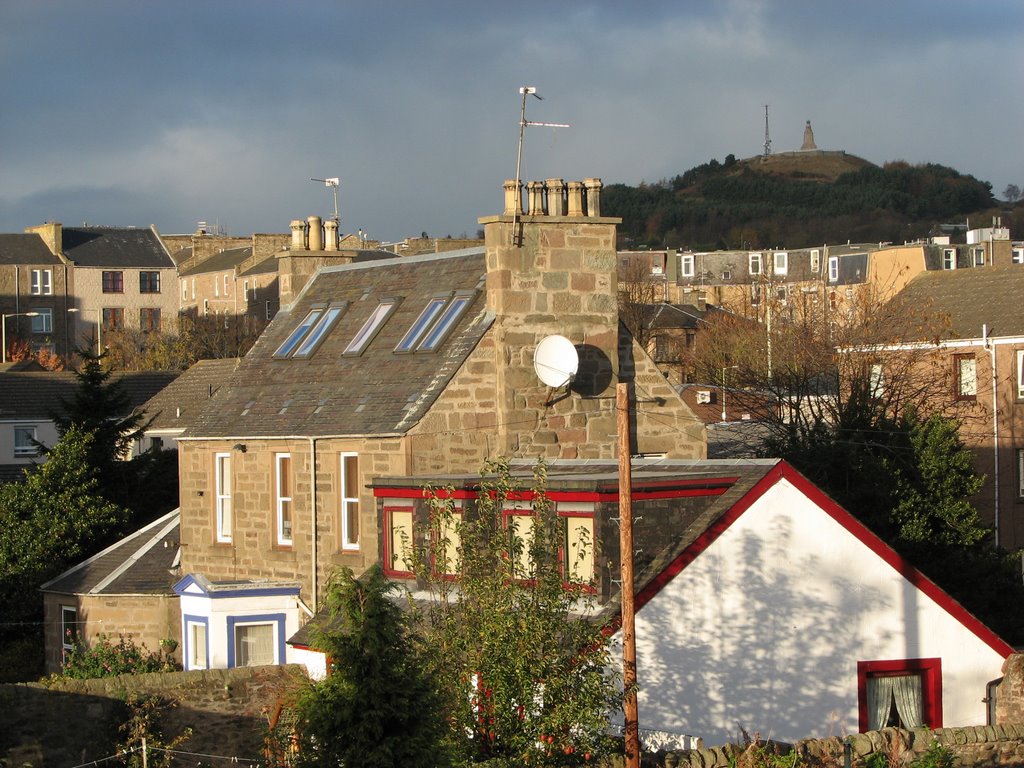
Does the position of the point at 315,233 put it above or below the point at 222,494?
above

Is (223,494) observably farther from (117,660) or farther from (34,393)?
(34,393)

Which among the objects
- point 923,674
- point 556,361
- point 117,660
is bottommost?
point 117,660

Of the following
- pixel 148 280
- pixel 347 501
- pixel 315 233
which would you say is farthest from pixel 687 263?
pixel 347 501

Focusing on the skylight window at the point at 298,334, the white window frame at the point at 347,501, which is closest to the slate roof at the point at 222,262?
the skylight window at the point at 298,334

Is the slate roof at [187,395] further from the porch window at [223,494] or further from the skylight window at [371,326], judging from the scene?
the skylight window at [371,326]

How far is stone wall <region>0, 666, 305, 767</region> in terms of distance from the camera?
2244 cm

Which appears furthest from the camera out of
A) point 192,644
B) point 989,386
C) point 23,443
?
point 23,443

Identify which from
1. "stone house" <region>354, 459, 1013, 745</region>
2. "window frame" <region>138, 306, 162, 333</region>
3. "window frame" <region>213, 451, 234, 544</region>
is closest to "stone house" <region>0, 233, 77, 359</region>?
"window frame" <region>138, 306, 162, 333</region>

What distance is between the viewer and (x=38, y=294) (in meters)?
94.0

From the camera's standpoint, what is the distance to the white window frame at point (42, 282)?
309 ft

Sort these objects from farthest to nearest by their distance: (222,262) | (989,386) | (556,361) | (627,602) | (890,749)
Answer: (222,262) < (989,386) < (556,361) < (890,749) < (627,602)

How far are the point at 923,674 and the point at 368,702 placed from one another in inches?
394

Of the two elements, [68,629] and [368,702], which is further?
[68,629]

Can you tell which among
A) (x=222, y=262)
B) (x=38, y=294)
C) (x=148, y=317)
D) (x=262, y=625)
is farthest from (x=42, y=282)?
(x=262, y=625)
